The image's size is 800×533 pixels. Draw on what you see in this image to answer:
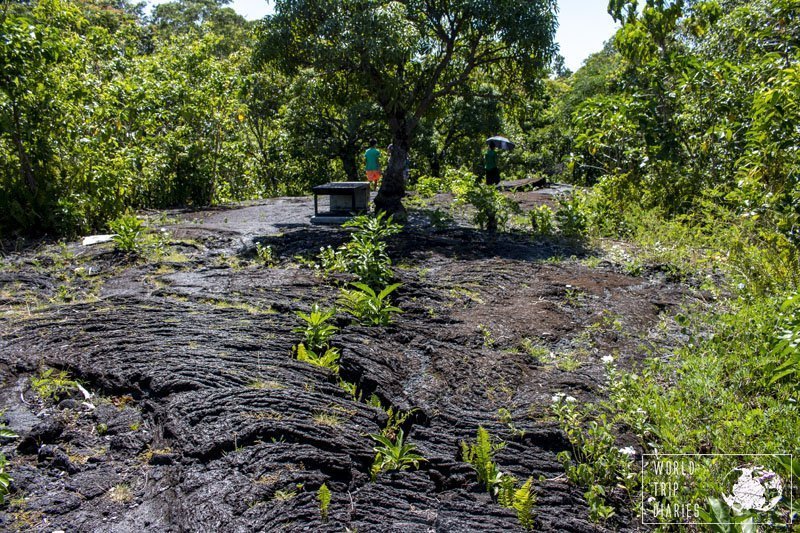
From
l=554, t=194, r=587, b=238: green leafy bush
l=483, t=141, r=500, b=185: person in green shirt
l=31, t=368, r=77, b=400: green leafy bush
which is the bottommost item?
l=31, t=368, r=77, b=400: green leafy bush

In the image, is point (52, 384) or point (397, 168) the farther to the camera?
point (397, 168)

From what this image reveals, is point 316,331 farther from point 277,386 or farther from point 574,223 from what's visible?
point 574,223

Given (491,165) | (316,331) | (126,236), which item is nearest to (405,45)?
(126,236)

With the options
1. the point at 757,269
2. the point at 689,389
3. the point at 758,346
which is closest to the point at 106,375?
the point at 689,389

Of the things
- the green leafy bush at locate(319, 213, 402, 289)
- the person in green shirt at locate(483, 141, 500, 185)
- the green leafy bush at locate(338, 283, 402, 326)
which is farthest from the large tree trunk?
the green leafy bush at locate(338, 283, 402, 326)

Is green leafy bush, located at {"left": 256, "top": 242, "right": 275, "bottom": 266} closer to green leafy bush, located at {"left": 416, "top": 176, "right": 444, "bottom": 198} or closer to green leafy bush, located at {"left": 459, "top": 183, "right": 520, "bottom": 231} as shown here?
green leafy bush, located at {"left": 459, "top": 183, "right": 520, "bottom": 231}

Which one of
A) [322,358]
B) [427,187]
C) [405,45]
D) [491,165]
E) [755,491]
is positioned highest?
[405,45]

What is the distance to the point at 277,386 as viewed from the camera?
12.5 feet

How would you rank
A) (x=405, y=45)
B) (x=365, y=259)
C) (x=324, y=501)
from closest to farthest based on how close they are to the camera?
(x=324, y=501)
(x=365, y=259)
(x=405, y=45)

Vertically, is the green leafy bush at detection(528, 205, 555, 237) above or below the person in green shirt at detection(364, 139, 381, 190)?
below

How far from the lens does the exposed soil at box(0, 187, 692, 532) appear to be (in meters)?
2.81

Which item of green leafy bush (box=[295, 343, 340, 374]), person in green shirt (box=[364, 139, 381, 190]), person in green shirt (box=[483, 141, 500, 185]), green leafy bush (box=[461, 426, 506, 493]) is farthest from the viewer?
person in green shirt (box=[364, 139, 381, 190])

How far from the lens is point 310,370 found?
160 inches

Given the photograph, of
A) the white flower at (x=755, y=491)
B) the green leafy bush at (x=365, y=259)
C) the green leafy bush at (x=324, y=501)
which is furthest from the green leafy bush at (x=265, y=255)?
the white flower at (x=755, y=491)
